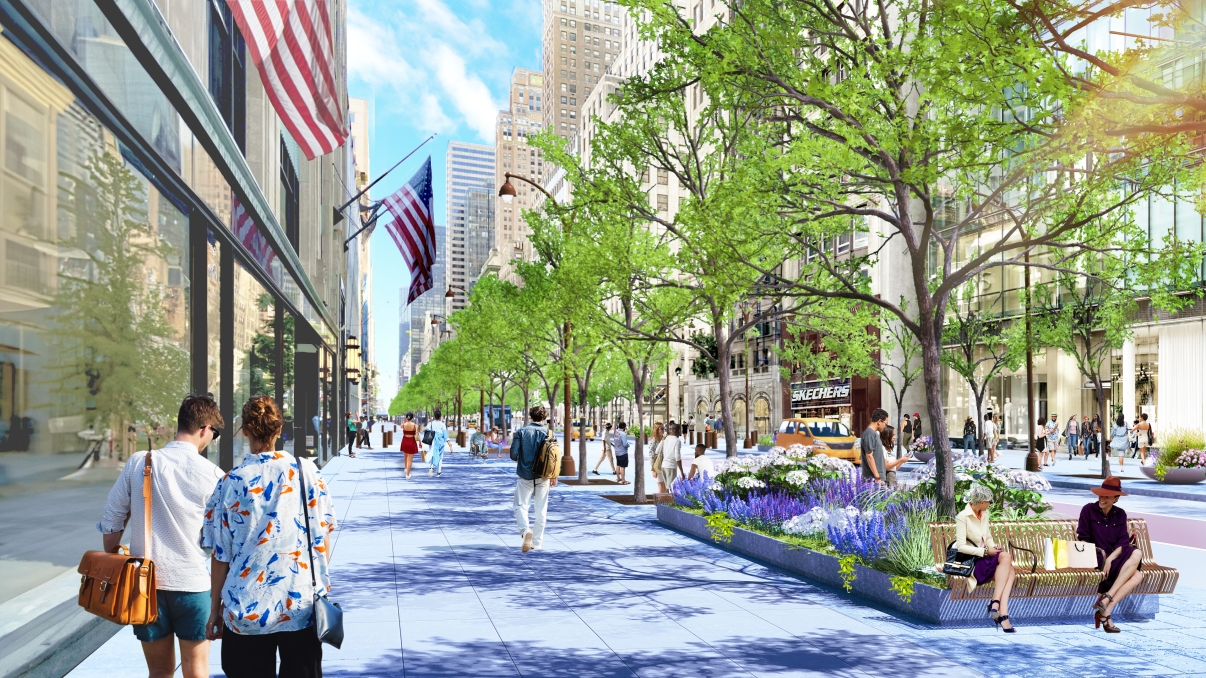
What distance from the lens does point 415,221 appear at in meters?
27.7

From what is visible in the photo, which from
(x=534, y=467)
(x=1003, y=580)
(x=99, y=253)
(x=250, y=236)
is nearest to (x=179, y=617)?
(x=99, y=253)

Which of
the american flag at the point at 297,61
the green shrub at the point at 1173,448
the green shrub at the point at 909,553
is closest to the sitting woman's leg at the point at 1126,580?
the green shrub at the point at 909,553

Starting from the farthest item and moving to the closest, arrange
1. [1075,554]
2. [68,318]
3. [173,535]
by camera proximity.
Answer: [1075,554], [68,318], [173,535]

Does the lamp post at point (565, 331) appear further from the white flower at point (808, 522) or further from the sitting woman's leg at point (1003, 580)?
the sitting woman's leg at point (1003, 580)

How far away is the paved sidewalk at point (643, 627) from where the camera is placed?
23.0ft

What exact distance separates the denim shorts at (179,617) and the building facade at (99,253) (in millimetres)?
1911

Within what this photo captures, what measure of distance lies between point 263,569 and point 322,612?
35 cm

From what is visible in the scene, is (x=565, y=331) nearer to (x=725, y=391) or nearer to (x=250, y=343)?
(x=725, y=391)

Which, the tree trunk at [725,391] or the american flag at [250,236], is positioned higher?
the american flag at [250,236]

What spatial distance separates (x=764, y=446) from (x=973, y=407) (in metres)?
12.1

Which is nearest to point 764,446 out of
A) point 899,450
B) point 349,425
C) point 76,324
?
point 899,450

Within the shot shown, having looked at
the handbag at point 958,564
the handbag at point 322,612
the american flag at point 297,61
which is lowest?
the handbag at point 958,564

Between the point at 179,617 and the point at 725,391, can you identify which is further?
the point at 725,391

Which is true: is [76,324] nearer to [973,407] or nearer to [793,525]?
[793,525]
